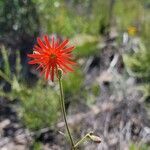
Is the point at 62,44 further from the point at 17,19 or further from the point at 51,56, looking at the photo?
the point at 17,19

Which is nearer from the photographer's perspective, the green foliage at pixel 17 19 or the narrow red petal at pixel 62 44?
the narrow red petal at pixel 62 44

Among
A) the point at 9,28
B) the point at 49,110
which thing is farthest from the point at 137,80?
the point at 9,28

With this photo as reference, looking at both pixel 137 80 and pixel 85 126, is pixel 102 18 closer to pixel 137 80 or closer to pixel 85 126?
pixel 137 80

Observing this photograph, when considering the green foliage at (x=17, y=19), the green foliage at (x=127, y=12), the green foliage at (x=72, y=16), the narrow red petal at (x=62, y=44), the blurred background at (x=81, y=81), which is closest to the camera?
the narrow red petal at (x=62, y=44)

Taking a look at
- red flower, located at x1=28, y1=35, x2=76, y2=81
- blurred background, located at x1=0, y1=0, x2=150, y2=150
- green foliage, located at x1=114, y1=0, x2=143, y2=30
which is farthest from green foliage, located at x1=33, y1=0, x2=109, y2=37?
red flower, located at x1=28, y1=35, x2=76, y2=81

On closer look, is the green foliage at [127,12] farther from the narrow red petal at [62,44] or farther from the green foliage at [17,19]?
the narrow red petal at [62,44]

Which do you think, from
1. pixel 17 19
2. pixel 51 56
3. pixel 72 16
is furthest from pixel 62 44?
pixel 72 16

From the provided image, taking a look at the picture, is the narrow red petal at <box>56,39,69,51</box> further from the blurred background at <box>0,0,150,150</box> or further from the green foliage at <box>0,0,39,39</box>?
the green foliage at <box>0,0,39,39</box>

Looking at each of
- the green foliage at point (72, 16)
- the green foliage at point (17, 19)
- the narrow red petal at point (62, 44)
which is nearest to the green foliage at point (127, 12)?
the green foliage at point (72, 16)

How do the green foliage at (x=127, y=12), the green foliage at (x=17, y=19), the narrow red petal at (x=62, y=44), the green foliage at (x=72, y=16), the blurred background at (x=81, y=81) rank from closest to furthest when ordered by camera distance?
1. the narrow red petal at (x=62, y=44)
2. the blurred background at (x=81, y=81)
3. the green foliage at (x=17, y=19)
4. the green foliage at (x=72, y=16)
5. the green foliage at (x=127, y=12)
